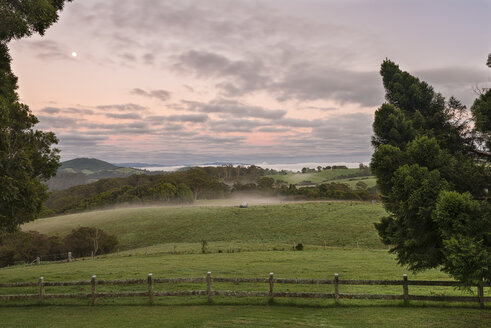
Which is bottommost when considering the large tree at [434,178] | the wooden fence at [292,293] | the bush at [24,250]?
the bush at [24,250]

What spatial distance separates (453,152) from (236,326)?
13047mm

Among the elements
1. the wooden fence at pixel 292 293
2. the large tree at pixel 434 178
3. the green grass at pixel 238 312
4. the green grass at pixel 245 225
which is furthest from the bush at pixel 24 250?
the large tree at pixel 434 178

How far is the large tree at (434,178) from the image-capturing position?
420 inches

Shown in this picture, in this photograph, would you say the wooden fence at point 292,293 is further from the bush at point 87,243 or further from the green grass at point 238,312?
the bush at point 87,243

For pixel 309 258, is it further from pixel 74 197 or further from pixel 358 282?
pixel 74 197

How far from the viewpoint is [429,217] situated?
12.1m

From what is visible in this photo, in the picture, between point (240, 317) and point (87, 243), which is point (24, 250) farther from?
point (240, 317)

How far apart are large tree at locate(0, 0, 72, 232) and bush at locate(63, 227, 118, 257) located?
30885 millimetres

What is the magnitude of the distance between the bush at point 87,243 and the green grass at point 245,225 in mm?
3845

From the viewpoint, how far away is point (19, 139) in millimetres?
19406

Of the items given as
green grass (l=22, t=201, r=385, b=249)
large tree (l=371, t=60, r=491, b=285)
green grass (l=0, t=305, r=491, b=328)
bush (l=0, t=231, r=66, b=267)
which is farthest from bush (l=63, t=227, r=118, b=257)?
large tree (l=371, t=60, r=491, b=285)

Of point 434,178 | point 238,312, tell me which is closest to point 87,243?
point 238,312

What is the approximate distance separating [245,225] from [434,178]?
50.1 m

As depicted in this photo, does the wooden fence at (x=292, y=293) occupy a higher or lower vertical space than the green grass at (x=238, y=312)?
higher
